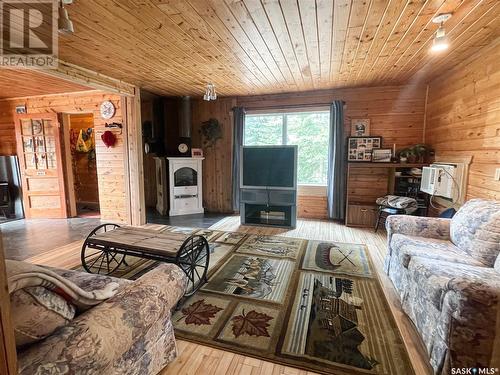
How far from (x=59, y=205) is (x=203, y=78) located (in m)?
3.91

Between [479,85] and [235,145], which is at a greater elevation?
[479,85]

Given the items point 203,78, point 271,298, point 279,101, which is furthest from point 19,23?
point 279,101

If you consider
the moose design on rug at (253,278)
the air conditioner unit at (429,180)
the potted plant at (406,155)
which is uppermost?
the potted plant at (406,155)

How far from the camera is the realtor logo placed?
196cm

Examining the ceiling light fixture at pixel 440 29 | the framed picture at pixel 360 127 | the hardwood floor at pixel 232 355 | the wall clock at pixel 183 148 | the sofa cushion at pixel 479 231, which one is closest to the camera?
the hardwood floor at pixel 232 355

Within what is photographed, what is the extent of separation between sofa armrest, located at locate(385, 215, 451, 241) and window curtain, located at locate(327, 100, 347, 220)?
209cm

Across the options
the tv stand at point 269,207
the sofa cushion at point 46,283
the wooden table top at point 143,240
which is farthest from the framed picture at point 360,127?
the sofa cushion at point 46,283

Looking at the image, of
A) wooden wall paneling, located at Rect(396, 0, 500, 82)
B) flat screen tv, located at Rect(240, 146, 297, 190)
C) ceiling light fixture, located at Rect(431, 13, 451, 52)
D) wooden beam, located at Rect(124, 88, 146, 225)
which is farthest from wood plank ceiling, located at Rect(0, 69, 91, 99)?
wooden wall paneling, located at Rect(396, 0, 500, 82)

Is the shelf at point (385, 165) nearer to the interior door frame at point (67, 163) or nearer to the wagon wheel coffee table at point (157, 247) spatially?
the wagon wheel coffee table at point (157, 247)

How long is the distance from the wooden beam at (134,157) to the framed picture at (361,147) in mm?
3782

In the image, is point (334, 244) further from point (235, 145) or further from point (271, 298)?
point (235, 145)

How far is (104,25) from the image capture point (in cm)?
223

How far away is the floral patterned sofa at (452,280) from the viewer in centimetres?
124

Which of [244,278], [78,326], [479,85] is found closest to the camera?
[78,326]
